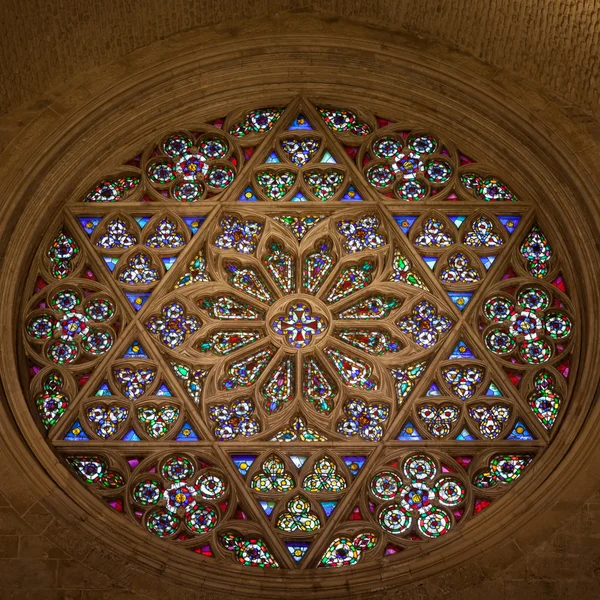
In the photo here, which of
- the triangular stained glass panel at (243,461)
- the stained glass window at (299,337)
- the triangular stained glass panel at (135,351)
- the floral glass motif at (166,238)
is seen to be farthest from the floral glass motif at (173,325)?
the triangular stained glass panel at (243,461)

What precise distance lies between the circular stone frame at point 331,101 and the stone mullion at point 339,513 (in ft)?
0.56

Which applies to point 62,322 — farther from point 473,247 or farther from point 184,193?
point 473,247

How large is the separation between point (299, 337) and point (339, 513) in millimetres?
1485

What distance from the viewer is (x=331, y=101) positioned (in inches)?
468

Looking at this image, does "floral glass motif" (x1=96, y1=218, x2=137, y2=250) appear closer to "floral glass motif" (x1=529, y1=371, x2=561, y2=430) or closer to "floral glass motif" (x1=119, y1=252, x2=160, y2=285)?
"floral glass motif" (x1=119, y1=252, x2=160, y2=285)

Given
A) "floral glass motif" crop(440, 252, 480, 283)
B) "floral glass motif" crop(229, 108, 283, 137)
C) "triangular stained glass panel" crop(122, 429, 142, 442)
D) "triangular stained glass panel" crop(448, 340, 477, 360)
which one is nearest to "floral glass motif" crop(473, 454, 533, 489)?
"triangular stained glass panel" crop(448, 340, 477, 360)

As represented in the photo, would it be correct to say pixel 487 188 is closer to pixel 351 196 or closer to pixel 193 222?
pixel 351 196

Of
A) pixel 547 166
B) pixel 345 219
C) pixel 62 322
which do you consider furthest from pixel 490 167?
pixel 62 322

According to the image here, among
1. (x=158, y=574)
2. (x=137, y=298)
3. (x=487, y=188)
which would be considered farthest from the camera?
(x=487, y=188)

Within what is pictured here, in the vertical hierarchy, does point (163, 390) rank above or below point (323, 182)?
below

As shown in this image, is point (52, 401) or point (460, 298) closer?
point (52, 401)

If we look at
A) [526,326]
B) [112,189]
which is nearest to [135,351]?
[112,189]

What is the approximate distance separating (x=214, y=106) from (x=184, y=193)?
82 cm

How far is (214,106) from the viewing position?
→ 1181 centimetres
